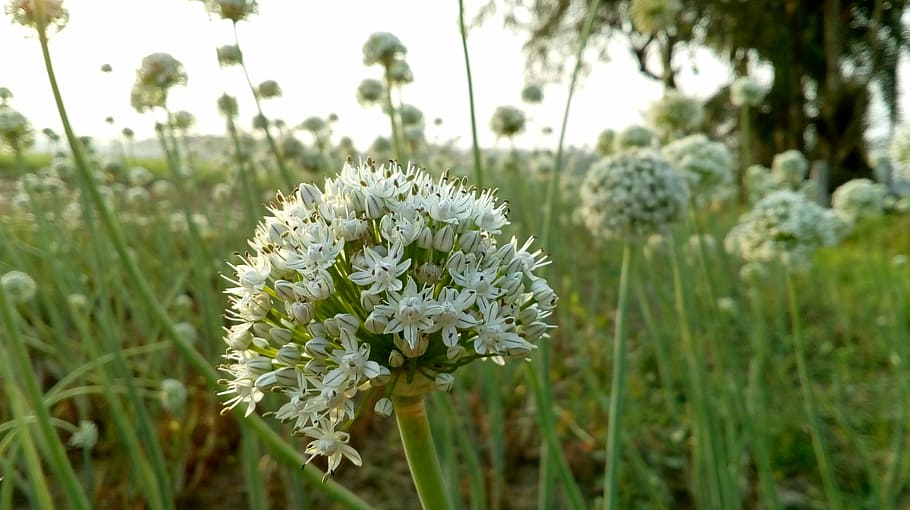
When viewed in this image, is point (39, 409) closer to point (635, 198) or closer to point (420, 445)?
point (420, 445)

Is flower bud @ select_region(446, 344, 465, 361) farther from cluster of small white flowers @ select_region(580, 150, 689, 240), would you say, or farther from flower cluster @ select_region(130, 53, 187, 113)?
flower cluster @ select_region(130, 53, 187, 113)

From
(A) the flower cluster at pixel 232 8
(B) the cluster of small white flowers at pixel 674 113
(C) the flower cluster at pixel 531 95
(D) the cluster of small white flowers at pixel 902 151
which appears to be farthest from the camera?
(C) the flower cluster at pixel 531 95

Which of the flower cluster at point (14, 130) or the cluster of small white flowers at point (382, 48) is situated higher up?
the cluster of small white flowers at point (382, 48)

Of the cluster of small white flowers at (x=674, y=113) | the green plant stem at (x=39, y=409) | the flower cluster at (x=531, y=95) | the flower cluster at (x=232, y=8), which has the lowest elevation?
the green plant stem at (x=39, y=409)

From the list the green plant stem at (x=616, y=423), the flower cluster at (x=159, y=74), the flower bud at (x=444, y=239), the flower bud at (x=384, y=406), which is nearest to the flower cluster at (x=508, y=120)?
the flower cluster at (x=159, y=74)

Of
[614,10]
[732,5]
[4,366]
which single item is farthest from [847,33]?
[4,366]

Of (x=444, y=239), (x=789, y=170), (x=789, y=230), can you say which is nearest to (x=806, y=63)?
(x=789, y=170)

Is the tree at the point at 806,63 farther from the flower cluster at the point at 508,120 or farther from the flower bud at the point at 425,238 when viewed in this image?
the flower bud at the point at 425,238
